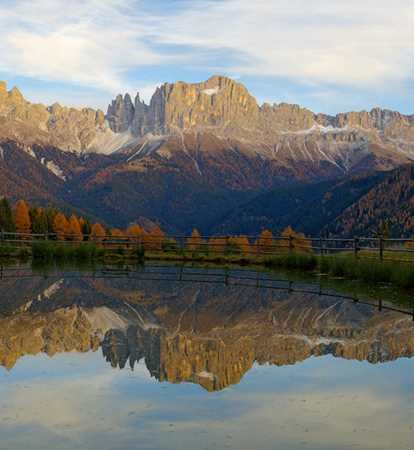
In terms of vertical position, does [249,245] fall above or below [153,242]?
above

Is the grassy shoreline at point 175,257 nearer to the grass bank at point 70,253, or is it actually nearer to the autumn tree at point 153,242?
the grass bank at point 70,253

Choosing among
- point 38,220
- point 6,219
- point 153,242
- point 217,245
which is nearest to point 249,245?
point 217,245

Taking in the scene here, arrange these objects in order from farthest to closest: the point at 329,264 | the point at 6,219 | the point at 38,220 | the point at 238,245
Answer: the point at 38,220, the point at 6,219, the point at 238,245, the point at 329,264

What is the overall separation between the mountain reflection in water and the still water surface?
4 cm

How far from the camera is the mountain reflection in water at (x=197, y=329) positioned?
14.3 m

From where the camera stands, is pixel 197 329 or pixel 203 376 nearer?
pixel 203 376

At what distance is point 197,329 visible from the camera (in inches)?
710

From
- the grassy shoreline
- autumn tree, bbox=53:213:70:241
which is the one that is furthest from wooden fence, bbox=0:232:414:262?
autumn tree, bbox=53:213:70:241

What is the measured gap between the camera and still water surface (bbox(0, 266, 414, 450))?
31.7ft

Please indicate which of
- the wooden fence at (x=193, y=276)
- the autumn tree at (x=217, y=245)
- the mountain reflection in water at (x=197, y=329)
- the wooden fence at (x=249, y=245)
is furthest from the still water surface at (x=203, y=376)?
the autumn tree at (x=217, y=245)

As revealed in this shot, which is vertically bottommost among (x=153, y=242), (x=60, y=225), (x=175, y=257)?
(x=60, y=225)

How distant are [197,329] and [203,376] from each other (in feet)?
17.0

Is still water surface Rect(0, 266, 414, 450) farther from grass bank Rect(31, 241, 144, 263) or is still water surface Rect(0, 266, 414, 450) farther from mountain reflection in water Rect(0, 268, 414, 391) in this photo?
grass bank Rect(31, 241, 144, 263)

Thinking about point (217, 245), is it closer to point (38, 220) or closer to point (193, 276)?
point (193, 276)
